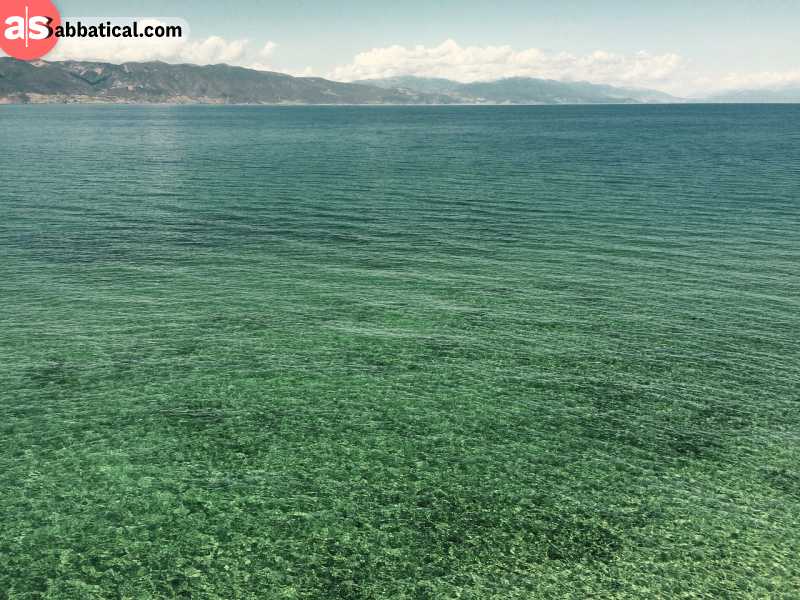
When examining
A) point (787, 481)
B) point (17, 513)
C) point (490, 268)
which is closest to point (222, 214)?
point (490, 268)

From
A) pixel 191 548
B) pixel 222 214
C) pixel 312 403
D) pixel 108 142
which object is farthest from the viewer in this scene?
pixel 108 142

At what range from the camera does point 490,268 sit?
42031 millimetres

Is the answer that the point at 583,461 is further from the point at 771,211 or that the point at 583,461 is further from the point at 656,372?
the point at 771,211

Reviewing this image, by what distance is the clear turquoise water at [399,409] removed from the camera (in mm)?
15695

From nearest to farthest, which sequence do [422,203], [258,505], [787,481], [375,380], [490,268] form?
[258,505]
[787,481]
[375,380]
[490,268]
[422,203]

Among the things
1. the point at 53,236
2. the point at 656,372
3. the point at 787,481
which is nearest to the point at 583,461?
the point at 787,481

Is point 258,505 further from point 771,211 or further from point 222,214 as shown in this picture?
point 771,211

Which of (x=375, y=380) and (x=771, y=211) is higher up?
(x=771, y=211)

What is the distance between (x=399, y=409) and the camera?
23438 mm

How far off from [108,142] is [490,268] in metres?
125

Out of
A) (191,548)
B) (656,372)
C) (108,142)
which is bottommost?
(191,548)

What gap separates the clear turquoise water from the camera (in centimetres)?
1570

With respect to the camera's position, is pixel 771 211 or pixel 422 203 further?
pixel 422 203

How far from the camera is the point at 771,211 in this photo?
59875 millimetres
